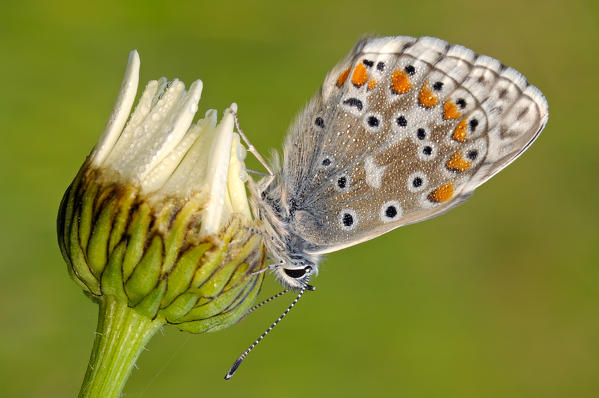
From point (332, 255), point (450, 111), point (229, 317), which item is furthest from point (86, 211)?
point (332, 255)

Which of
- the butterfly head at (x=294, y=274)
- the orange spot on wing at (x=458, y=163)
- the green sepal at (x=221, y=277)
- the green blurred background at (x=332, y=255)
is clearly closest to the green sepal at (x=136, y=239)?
the green sepal at (x=221, y=277)

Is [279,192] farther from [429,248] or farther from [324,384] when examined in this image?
[429,248]

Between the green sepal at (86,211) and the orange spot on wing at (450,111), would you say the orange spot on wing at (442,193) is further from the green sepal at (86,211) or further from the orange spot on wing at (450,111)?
the green sepal at (86,211)

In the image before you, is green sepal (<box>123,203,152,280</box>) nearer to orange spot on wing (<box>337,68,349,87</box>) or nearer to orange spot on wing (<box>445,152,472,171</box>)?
orange spot on wing (<box>337,68,349,87</box>)

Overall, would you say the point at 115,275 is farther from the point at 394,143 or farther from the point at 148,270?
the point at 394,143

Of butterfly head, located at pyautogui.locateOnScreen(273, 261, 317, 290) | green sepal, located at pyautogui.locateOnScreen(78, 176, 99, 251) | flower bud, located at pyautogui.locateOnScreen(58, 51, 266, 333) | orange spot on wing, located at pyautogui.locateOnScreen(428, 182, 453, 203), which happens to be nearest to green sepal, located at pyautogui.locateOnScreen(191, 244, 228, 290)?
flower bud, located at pyautogui.locateOnScreen(58, 51, 266, 333)

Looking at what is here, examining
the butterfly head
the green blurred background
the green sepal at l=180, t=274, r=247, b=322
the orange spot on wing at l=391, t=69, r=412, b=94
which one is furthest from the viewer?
the green blurred background
